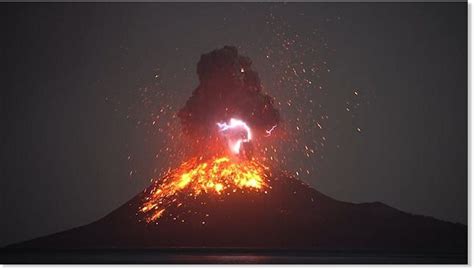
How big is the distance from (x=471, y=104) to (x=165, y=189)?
105ft

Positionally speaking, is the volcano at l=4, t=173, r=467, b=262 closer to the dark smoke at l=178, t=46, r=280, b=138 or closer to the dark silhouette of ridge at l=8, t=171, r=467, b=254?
the dark silhouette of ridge at l=8, t=171, r=467, b=254

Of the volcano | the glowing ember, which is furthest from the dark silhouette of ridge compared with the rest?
the glowing ember

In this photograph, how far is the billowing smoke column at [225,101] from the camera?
150 ft

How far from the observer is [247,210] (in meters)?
47.8

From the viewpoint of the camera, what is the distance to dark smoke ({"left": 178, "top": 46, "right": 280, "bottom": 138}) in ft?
149

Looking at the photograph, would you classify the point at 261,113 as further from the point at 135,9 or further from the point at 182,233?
the point at 135,9

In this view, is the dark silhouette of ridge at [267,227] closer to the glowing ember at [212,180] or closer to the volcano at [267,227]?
the volcano at [267,227]

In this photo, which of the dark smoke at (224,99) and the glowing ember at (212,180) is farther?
the glowing ember at (212,180)

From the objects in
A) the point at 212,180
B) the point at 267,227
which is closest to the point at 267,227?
the point at 267,227

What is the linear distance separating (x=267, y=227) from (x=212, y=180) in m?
6.36

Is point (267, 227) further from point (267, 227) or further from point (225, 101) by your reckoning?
point (225, 101)

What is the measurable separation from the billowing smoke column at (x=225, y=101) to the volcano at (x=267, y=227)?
379 centimetres

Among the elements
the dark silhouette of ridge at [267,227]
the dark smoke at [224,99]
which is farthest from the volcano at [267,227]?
the dark smoke at [224,99]

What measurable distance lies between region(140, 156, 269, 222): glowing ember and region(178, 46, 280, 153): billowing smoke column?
2.76 metres
